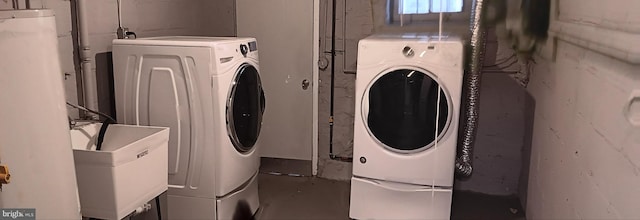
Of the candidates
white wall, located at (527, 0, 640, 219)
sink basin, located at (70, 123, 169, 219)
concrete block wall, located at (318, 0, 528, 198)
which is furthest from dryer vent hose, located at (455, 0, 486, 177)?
sink basin, located at (70, 123, 169, 219)

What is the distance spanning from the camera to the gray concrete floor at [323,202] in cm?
294

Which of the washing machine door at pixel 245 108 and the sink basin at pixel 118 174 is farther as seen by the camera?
the washing machine door at pixel 245 108

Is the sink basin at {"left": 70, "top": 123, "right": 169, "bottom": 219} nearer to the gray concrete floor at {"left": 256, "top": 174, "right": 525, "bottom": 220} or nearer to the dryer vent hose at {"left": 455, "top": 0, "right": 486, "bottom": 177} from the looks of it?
the gray concrete floor at {"left": 256, "top": 174, "right": 525, "bottom": 220}

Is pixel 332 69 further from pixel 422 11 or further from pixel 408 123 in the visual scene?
pixel 408 123

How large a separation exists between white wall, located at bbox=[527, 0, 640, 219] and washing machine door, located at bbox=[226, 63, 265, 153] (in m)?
1.61

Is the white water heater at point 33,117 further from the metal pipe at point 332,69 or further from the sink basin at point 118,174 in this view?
the metal pipe at point 332,69

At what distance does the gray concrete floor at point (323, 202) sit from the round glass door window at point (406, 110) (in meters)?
0.68

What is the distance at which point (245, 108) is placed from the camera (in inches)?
103

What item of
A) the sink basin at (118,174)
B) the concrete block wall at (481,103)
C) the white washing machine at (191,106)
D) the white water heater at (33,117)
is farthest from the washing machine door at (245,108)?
the white water heater at (33,117)

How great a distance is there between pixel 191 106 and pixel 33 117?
102 cm

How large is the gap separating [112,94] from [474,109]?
214 cm

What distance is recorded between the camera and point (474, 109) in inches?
113

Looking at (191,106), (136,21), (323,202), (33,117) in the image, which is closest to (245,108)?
(191,106)

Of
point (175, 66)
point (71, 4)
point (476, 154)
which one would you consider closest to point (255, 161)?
point (175, 66)
